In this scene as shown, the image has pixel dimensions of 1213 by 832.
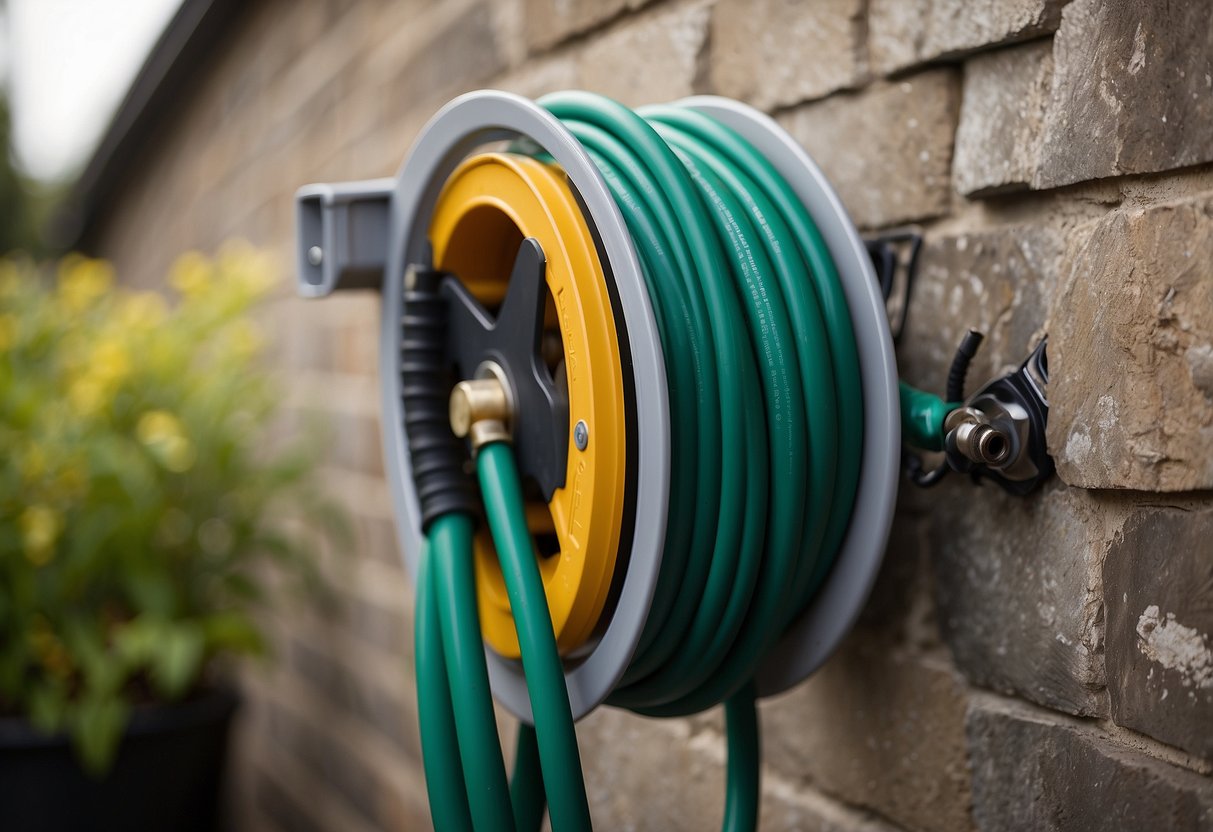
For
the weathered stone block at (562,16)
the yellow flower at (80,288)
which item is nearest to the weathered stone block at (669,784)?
the weathered stone block at (562,16)

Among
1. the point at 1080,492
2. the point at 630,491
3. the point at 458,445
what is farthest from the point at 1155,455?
the point at 458,445

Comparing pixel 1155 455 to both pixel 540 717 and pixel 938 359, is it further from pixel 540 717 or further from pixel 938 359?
pixel 540 717

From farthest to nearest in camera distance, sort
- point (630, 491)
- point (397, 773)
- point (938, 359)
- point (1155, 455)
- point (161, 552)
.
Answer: point (161, 552), point (397, 773), point (938, 359), point (630, 491), point (1155, 455)

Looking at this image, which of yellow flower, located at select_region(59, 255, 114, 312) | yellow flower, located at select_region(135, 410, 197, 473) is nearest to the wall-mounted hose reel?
yellow flower, located at select_region(135, 410, 197, 473)

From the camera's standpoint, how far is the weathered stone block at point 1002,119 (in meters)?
0.91

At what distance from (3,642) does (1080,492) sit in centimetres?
228

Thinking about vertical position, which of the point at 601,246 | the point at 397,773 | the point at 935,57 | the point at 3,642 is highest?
the point at 935,57

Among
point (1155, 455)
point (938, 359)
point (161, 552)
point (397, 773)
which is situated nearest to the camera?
point (1155, 455)

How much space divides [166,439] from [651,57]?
1.34 metres

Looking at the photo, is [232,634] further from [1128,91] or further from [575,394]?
[1128,91]

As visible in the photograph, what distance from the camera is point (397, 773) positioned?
2211 mm

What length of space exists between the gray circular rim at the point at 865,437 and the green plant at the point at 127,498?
1.59 metres

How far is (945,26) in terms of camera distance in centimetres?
97

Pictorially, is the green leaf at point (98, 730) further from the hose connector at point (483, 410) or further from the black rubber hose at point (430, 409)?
the hose connector at point (483, 410)
